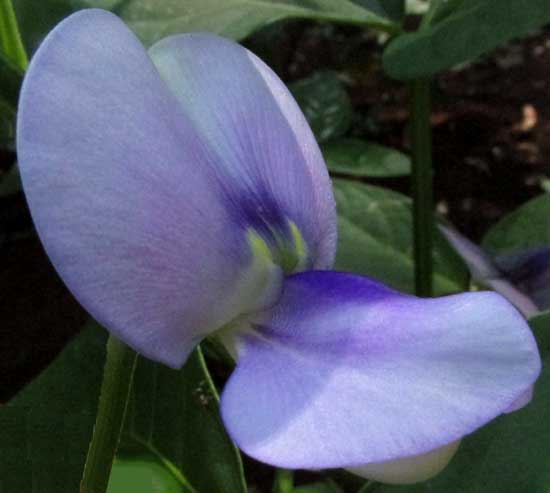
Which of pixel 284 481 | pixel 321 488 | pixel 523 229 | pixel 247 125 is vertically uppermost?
pixel 247 125

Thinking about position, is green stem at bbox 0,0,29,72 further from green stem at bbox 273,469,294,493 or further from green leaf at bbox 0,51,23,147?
green stem at bbox 273,469,294,493

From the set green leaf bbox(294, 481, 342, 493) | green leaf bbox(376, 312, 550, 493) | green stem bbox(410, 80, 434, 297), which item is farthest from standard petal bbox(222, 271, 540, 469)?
green leaf bbox(294, 481, 342, 493)

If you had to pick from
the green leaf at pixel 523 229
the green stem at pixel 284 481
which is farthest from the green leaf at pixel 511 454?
the green leaf at pixel 523 229

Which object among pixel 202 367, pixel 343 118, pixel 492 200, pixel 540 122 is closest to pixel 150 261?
pixel 202 367

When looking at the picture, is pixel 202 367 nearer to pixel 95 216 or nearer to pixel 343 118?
pixel 95 216

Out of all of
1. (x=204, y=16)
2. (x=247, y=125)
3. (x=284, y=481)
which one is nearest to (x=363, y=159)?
(x=204, y=16)

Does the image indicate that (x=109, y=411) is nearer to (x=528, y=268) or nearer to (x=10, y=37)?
(x=10, y=37)

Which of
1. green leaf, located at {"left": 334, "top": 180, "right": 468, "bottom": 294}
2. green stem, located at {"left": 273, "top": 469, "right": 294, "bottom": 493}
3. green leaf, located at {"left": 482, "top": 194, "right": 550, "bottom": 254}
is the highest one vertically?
green stem, located at {"left": 273, "top": 469, "right": 294, "bottom": 493}
